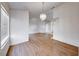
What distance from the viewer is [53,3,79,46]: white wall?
468cm

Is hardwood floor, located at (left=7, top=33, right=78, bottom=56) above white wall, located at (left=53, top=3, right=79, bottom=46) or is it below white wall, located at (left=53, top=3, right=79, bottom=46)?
below

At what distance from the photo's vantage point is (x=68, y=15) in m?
5.28

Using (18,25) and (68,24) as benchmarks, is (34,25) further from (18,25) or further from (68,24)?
(68,24)

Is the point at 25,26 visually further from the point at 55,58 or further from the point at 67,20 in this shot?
the point at 55,58

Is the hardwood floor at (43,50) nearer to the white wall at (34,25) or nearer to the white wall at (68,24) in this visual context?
the white wall at (68,24)

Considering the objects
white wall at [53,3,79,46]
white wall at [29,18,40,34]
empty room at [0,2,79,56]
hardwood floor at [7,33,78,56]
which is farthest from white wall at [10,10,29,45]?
white wall at [29,18,40,34]

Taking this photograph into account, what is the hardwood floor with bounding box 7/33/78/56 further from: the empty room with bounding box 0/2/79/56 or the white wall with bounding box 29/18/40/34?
the white wall with bounding box 29/18/40/34

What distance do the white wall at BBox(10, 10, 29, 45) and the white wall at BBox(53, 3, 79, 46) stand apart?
2.56 meters

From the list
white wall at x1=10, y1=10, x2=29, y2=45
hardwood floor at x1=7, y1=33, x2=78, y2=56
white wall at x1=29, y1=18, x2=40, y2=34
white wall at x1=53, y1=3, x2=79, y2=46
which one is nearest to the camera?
hardwood floor at x1=7, y1=33, x2=78, y2=56

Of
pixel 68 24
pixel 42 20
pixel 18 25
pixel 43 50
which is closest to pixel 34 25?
pixel 18 25

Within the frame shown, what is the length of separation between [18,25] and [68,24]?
3476 millimetres

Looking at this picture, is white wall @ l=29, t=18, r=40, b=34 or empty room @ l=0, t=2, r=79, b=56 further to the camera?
white wall @ l=29, t=18, r=40, b=34

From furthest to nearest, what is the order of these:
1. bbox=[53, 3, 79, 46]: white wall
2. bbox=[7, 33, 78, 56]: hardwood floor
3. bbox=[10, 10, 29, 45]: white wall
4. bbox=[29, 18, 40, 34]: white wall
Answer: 1. bbox=[29, 18, 40, 34]: white wall
2. bbox=[10, 10, 29, 45]: white wall
3. bbox=[53, 3, 79, 46]: white wall
4. bbox=[7, 33, 78, 56]: hardwood floor

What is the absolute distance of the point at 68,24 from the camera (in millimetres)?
5270
